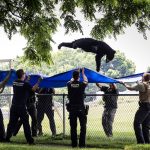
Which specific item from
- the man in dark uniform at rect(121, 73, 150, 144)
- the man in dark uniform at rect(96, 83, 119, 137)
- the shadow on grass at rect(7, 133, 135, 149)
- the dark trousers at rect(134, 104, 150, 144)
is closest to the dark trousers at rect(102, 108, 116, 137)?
the man in dark uniform at rect(96, 83, 119, 137)

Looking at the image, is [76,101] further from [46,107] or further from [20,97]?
[46,107]

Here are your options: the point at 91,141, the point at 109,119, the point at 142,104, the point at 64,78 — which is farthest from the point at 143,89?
the point at 109,119

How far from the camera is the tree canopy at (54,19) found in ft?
46.1

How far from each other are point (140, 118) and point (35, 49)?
17.8ft

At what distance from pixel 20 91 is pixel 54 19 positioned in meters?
4.16

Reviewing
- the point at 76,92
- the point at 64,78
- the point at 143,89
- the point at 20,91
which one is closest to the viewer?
the point at 143,89

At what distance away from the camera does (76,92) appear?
38.3 feet

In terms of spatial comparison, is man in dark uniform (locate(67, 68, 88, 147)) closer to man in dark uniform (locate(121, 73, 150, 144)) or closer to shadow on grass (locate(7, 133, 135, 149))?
man in dark uniform (locate(121, 73, 150, 144))

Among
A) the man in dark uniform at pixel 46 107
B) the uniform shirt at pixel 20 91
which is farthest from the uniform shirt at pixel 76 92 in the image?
the man in dark uniform at pixel 46 107

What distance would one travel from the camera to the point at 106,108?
1512 centimetres

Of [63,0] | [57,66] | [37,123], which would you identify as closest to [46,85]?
[37,123]

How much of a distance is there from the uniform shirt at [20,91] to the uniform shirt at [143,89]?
264 cm

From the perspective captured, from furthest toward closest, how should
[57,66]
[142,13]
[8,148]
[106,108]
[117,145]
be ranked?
[57,66]
[106,108]
[142,13]
[117,145]
[8,148]

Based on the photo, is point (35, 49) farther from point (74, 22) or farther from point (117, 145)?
point (117, 145)
